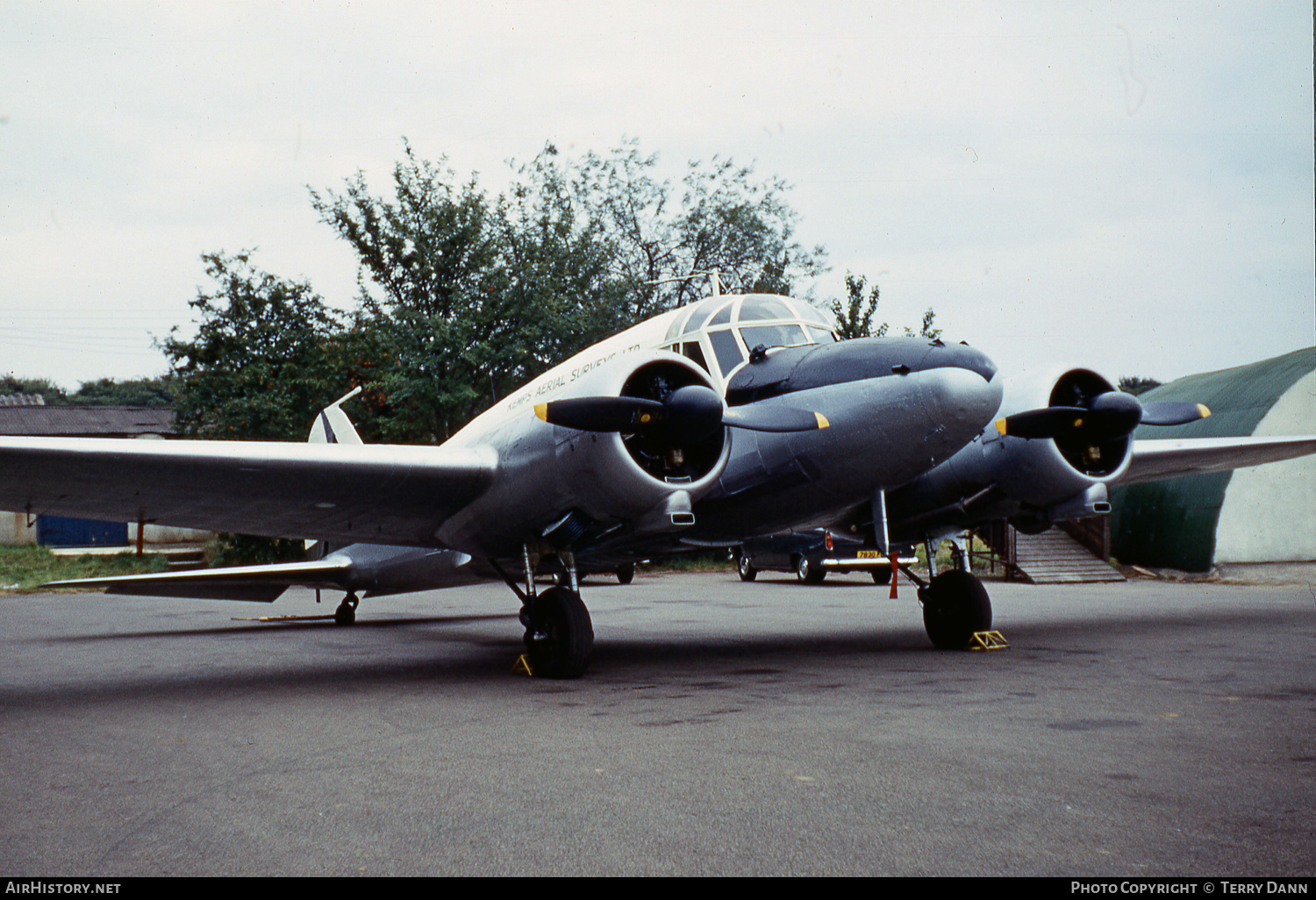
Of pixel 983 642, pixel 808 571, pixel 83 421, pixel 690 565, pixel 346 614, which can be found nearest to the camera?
pixel 983 642

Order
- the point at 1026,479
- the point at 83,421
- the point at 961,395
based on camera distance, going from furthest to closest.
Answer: the point at 83,421 < the point at 1026,479 < the point at 961,395

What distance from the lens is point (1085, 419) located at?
913 cm

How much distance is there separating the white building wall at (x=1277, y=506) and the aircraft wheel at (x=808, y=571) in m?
9.51

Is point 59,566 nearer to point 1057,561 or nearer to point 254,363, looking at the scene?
point 254,363

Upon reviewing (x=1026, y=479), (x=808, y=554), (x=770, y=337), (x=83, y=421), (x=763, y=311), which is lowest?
(x=808, y=554)

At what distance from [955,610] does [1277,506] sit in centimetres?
1751

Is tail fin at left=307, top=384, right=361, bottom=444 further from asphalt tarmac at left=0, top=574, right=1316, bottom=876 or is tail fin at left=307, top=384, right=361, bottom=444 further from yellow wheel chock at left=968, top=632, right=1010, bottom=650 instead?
yellow wheel chock at left=968, top=632, right=1010, bottom=650

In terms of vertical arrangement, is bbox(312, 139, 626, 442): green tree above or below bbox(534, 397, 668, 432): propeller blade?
above

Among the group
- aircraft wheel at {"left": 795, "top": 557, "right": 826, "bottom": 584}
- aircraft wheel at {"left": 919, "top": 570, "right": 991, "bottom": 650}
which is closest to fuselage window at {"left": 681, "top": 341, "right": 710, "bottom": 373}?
aircraft wheel at {"left": 919, "top": 570, "right": 991, "bottom": 650}

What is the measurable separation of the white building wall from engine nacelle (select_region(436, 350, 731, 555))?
1964 centimetres

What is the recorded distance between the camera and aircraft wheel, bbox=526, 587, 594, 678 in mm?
8383

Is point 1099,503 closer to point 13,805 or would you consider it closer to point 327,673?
point 327,673

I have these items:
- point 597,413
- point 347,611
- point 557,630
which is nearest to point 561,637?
point 557,630

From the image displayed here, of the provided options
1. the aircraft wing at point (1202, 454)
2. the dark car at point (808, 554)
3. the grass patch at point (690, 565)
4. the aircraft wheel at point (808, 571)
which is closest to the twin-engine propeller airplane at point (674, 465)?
the aircraft wing at point (1202, 454)
